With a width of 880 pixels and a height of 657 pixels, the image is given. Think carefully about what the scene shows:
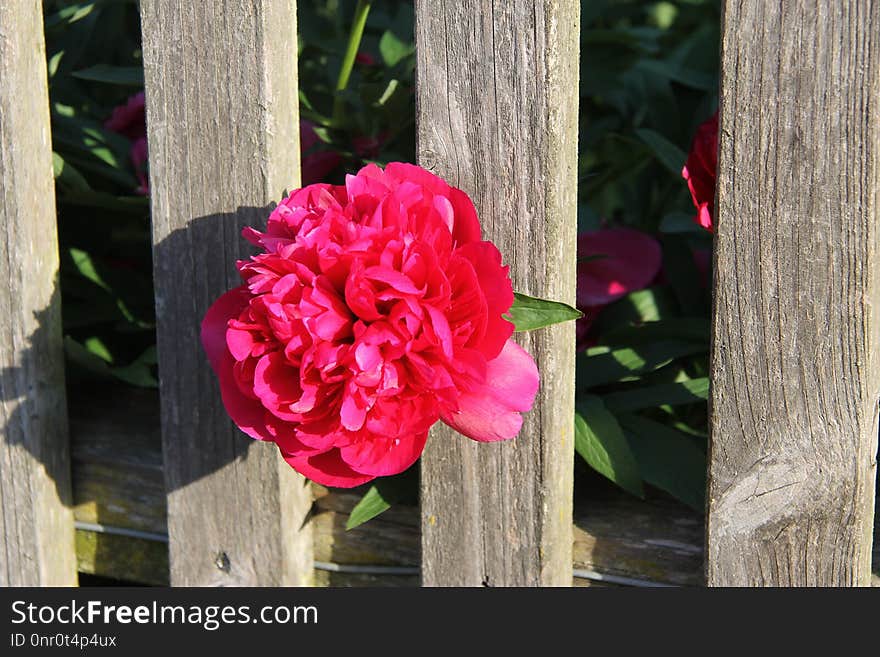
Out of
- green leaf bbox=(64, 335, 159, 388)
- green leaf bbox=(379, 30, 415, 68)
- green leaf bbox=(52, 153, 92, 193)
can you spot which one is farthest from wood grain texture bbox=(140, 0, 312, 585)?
green leaf bbox=(379, 30, 415, 68)

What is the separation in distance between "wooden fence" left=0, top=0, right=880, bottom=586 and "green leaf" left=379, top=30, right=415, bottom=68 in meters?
0.54

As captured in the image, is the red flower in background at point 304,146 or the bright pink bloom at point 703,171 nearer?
the bright pink bloom at point 703,171

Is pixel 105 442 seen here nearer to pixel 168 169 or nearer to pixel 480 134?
pixel 168 169

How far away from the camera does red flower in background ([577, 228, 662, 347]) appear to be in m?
1.50

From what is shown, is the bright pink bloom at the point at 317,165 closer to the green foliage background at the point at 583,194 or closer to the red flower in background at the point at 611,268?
the green foliage background at the point at 583,194

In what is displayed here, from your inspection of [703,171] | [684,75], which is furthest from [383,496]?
[684,75]

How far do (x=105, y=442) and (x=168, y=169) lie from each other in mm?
Result: 474

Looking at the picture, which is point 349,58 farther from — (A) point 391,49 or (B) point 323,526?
(B) point 323,526

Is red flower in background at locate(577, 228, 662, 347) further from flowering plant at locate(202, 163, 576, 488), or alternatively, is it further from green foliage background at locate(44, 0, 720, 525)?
flowering plant at locate(202, 163, 576, 488)

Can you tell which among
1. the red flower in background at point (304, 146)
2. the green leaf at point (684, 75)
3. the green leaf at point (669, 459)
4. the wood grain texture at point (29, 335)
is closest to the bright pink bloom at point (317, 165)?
the red flower in background at point (304, 146)

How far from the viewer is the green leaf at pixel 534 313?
3.50 feet

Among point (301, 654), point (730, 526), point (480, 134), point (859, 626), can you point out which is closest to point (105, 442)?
point (301, 654)

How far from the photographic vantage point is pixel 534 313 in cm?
108

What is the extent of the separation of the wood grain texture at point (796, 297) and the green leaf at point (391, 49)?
79 cm
